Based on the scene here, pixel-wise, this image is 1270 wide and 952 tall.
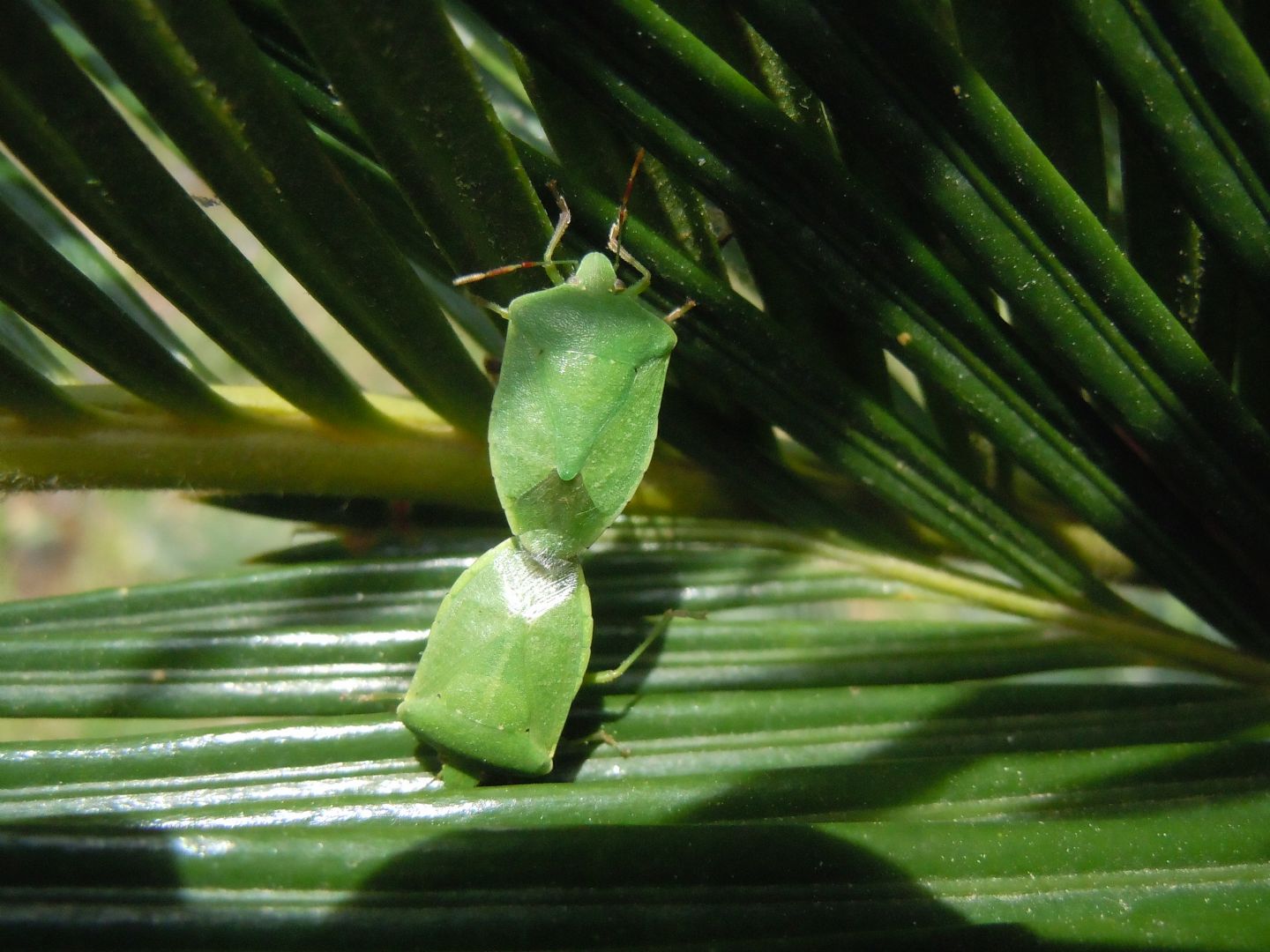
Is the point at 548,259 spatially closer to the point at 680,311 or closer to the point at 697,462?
the point at 680,311

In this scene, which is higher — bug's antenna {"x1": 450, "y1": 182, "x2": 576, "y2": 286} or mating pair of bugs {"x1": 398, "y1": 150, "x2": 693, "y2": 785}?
bug's antenna {"x1": 450, "y1": 182, "x2": 576, "y2": 286}

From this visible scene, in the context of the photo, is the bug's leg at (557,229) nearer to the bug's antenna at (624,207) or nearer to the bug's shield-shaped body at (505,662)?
the bug's antenna at (624,207)

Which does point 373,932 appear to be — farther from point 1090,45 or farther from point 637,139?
point 1090,45

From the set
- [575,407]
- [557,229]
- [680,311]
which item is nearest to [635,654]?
[575,407]

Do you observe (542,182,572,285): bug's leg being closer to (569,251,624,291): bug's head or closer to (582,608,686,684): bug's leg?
(569,251,624,291): bug's head

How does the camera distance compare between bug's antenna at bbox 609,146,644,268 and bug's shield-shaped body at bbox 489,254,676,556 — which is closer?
bug's antenna at bbox 609,146,644,268

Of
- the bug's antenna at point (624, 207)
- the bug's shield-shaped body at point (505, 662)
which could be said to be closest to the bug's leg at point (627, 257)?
the bug's antenna at point (624, 207)

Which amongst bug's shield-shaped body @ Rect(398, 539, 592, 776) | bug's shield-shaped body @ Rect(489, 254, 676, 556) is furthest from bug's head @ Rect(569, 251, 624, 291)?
bug's shield-shaped body @ Rect(398, 539, 592, 776)
